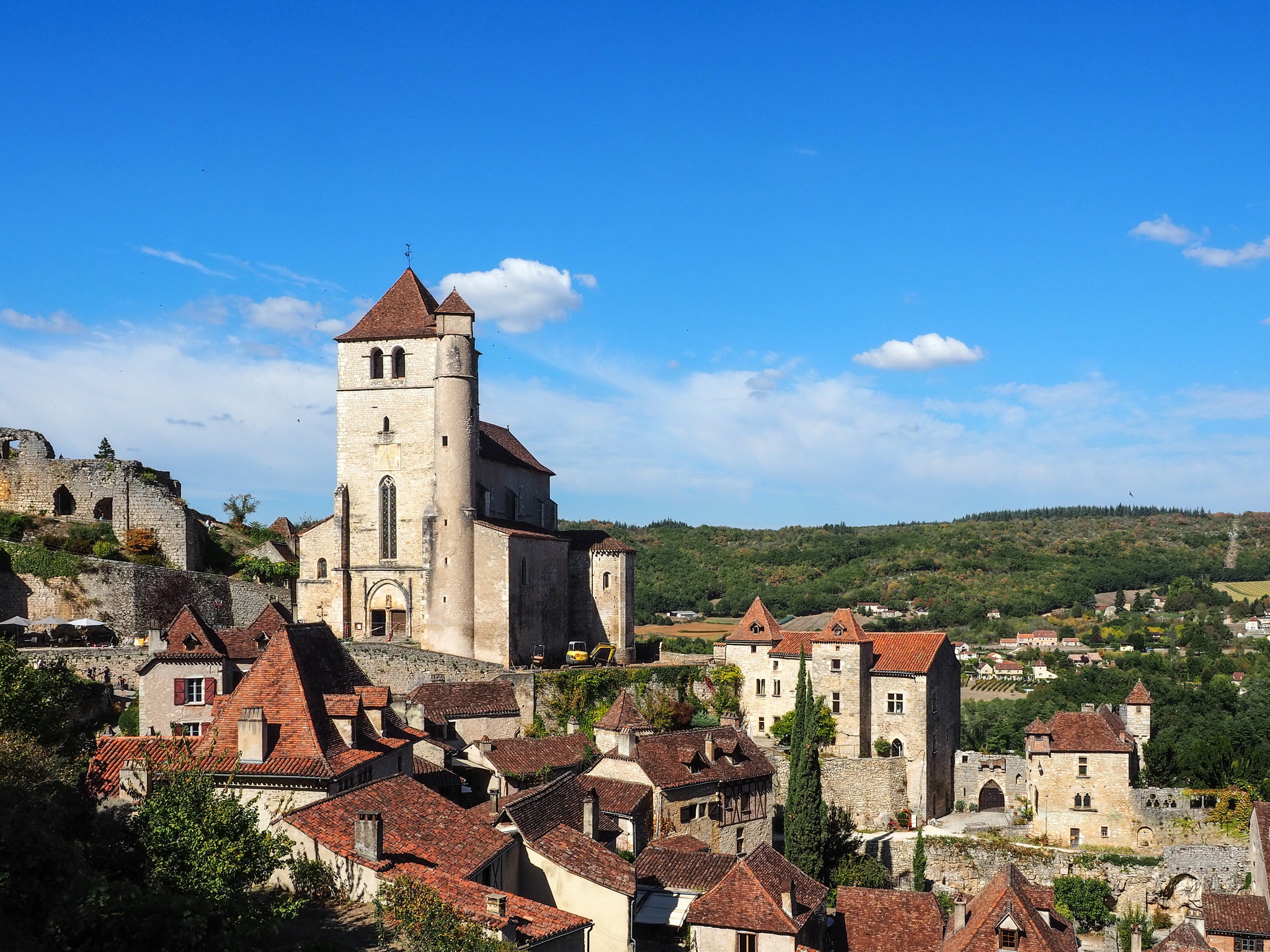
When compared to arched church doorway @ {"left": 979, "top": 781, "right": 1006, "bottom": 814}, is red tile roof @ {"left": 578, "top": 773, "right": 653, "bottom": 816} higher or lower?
higher

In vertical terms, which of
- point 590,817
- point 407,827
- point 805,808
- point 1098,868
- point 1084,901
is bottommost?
point 1084,901

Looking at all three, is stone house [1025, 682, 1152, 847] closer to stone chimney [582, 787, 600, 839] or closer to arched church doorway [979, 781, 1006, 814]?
arched church doorway [979, 781, 1006, 814]

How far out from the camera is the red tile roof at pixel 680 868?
35094 mm

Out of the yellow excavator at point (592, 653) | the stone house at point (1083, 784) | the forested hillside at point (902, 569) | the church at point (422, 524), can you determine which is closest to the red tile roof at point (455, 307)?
the church at point (422, 524)

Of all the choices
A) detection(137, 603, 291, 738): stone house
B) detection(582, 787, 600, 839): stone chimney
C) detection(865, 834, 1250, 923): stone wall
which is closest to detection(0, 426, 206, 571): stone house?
detection(137, 603, 291, 738): stone house

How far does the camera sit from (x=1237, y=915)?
133 feet

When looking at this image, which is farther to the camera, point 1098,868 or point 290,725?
point 1098,868

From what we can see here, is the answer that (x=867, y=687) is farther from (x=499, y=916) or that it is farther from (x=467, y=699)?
(x=499, y=916)

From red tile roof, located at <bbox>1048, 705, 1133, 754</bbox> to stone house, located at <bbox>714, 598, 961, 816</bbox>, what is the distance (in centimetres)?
521

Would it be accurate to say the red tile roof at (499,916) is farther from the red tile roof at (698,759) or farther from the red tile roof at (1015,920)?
the red tile roof at (698,759)

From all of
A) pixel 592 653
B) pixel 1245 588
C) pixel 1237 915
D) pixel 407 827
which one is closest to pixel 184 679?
pixel 407 827

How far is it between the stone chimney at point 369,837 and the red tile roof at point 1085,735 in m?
36.0

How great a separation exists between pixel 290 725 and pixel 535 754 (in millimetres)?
15712

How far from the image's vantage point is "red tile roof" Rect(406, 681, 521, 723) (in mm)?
45781
